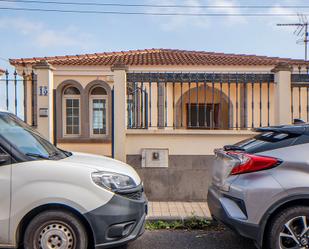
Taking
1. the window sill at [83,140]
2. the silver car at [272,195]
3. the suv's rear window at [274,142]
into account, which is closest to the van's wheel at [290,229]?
the silver car at [272,195]

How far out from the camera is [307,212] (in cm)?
398

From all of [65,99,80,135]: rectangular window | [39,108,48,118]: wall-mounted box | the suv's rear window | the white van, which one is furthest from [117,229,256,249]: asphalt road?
[65,99,80,135]: rectangular window

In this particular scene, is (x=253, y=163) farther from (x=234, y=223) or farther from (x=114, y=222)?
(x=114, y=222)

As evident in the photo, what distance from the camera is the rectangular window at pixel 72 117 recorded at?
48.8ft

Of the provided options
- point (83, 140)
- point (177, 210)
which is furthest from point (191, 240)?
point (83, 140)

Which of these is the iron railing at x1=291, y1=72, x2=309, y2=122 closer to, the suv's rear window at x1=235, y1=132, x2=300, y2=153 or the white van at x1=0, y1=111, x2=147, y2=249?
the suv's rear window at x1=235, y1=132, x2=300, y2=153

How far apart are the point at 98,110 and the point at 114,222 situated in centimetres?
1132

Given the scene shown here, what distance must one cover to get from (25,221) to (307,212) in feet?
9.86

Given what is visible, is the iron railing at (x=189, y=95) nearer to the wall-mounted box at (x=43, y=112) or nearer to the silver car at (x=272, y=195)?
the wall-mounted box at (x=43, y=112)

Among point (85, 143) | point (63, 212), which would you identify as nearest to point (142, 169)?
point (63, 212)

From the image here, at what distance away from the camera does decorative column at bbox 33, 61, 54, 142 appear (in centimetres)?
738

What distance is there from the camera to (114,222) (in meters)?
4.01

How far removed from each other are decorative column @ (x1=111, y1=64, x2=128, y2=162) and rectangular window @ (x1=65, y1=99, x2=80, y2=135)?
7735 millimetres

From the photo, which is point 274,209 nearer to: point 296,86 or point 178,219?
point 178,219
